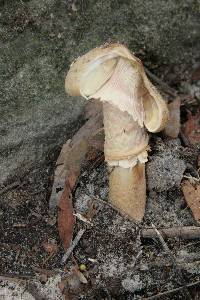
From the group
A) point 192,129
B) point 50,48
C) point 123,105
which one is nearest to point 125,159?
point 123,105

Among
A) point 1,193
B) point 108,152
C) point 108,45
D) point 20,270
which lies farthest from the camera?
point 1,193

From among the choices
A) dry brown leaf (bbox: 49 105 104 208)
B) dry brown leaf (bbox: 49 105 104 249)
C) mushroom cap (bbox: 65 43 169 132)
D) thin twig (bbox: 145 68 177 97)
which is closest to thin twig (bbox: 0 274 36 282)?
dry brown leaf (bbox: 49 105 104 249)

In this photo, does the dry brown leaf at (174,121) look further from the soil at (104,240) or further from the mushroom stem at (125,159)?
the mushroom stem at (125,159)

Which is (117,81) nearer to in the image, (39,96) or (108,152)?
(108,152)

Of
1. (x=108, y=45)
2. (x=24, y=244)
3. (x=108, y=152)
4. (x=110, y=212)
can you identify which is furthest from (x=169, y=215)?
(x=108, y=45)

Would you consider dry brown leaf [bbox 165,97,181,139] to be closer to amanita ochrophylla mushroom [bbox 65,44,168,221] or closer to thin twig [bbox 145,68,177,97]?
thin twig [bbox 145,68,177,97]

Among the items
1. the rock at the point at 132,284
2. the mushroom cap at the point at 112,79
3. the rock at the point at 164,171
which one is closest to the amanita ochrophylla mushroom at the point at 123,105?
the mushroom cap at the point at 112,79
